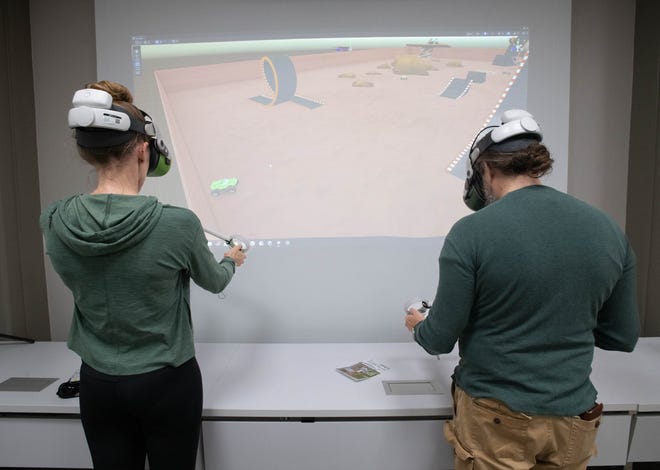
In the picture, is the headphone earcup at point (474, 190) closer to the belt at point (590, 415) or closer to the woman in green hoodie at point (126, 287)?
the belt at point (590, 415)

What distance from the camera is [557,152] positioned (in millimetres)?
1827

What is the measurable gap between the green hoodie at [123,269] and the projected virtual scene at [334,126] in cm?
92

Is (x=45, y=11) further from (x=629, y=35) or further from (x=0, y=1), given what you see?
(x=629, y=35)

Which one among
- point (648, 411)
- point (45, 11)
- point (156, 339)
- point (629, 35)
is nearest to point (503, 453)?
point (648, 411)

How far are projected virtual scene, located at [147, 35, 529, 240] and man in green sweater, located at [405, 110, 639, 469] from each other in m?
0.85

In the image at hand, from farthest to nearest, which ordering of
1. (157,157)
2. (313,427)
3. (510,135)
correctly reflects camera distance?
(313,427) → (157,157) → (510,135)

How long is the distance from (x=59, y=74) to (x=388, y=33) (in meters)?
1.71

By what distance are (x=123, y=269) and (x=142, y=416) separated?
1.29ft

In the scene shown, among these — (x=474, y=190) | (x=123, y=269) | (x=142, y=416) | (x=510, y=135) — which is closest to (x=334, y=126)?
(x=474, y=190)

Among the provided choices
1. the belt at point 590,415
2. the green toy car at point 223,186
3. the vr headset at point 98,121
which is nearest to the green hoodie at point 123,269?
the vr headset at point 98,121

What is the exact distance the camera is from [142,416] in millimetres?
974

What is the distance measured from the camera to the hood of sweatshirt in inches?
34.4

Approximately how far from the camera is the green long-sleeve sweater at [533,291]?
86 centimetres

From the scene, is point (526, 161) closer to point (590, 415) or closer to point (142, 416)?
point (590, 415)
